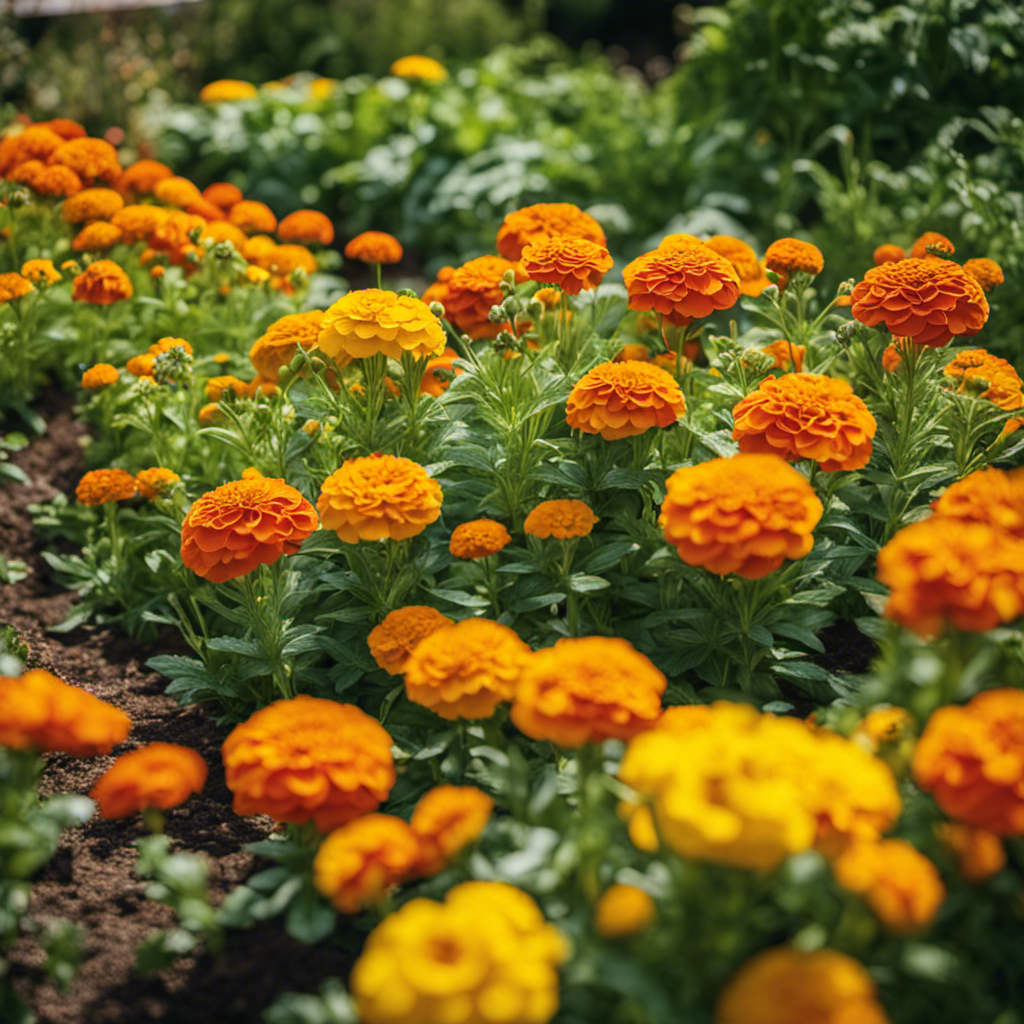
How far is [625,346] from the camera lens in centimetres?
283

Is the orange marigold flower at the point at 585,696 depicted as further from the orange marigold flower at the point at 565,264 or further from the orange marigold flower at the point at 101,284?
the orange marigold flower at the point at 101,284

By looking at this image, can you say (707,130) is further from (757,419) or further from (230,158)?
(757,419)

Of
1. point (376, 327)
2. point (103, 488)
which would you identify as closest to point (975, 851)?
point (376, 327)

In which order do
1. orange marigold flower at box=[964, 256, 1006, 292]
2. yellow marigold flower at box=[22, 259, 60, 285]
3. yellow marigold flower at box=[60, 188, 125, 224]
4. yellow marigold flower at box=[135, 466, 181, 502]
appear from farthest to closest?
yellow marigold flower at box=[60, 188, 125, 224] < yellow marigold flower at box=[22, 259, 60, 285] < orange marigold flower at box=[964, 256, 1006, 292] < yellow marigold flower at box=[135, 466, 181, 502]

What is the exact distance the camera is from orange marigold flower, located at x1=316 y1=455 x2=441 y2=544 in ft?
6.22

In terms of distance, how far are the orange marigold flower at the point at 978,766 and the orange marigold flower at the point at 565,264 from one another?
1265 millimetres

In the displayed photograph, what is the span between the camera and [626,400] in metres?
2.06

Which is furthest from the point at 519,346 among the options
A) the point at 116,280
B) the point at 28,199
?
the point at 28,199

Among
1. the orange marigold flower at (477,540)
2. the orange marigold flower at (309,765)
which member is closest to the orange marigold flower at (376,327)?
the orange marigold flower at (477,540)

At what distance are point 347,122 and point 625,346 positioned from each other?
3.57 meters

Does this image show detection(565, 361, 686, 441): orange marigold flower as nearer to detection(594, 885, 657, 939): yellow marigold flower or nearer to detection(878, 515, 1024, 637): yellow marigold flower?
detection(878, 515, 1024, 637): yellow marigold flower

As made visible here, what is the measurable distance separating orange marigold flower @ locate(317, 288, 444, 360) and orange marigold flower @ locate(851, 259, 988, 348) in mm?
952

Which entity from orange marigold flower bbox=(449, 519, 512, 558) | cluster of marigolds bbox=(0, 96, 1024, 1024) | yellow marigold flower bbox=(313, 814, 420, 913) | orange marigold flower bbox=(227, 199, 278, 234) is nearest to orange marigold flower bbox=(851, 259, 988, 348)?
cluster of marigolds bbox=(0, 96, 1024, 1024)

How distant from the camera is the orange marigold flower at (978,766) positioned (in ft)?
4.35
